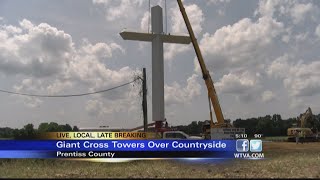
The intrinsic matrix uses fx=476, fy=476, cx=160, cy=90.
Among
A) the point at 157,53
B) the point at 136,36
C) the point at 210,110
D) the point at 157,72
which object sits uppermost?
the point at 136,36

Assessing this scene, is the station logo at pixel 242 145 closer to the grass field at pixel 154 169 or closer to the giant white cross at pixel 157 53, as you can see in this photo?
the grass field at pixel 154 169

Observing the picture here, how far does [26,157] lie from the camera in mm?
23219

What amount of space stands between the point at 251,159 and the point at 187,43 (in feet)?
103

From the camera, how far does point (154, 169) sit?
2091cm

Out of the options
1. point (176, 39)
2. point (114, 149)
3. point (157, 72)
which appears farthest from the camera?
point (176, 39)

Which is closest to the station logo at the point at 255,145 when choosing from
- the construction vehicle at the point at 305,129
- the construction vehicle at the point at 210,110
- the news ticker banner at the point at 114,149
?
the news ticker banner at the point at 114,149

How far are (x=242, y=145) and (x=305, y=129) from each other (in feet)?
126

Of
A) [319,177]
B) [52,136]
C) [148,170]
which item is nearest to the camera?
[319,177]

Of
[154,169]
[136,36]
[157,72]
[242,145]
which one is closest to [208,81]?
[157,72]

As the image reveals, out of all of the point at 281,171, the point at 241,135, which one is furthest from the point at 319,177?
the point at 241,135

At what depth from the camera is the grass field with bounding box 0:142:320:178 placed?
18.0 metres

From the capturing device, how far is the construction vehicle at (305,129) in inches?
2306

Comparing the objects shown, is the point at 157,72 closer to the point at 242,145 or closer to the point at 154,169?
the point at 242,145

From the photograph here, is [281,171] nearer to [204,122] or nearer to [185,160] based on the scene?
[185,160]
